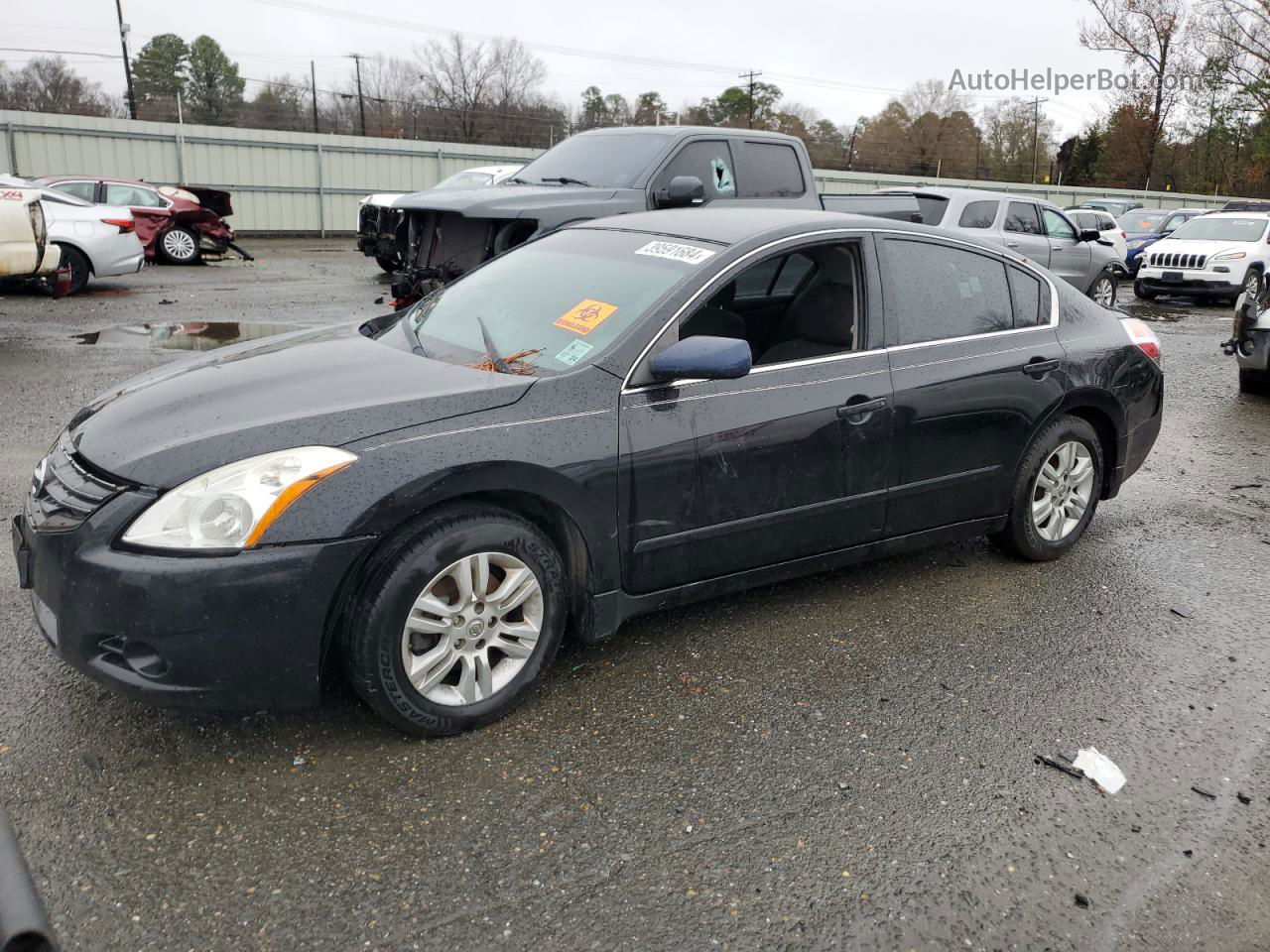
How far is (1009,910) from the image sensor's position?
253cm

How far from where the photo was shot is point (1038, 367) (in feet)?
14.7

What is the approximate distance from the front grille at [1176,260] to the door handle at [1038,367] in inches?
573

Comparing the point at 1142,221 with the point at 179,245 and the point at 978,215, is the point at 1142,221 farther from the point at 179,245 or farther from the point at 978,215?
the point at 179,245

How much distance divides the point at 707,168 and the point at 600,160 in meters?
0.96

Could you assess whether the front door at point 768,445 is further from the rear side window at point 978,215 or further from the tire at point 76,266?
the tire at point 76,266

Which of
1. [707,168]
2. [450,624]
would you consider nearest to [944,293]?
[450,624]

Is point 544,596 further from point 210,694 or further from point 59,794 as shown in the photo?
point 59,794

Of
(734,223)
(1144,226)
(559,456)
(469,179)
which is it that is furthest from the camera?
(1144,226)

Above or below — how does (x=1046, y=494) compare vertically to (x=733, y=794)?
above

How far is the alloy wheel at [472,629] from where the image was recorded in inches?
119

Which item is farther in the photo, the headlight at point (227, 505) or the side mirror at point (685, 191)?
the side mirror at point (685, 191)

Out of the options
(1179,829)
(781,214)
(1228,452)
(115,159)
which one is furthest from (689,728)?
(115,159)

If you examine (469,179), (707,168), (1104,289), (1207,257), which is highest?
(469,179)

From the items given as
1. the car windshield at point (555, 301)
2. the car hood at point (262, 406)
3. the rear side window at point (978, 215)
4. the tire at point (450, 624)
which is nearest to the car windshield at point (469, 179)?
the rear side window at point (978, 215)
